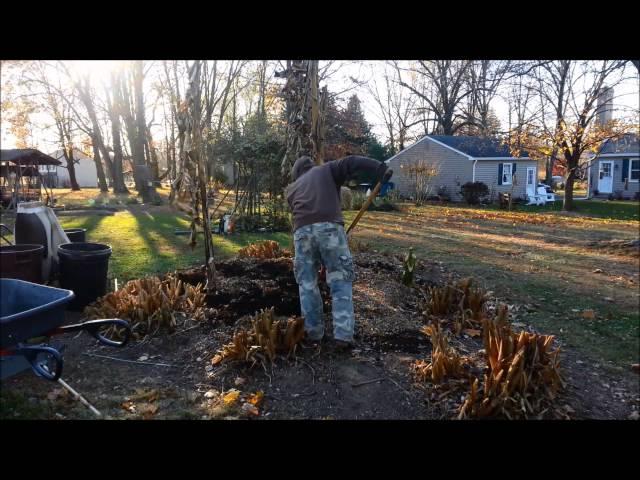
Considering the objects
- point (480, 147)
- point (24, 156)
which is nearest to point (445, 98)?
point (480, 147)

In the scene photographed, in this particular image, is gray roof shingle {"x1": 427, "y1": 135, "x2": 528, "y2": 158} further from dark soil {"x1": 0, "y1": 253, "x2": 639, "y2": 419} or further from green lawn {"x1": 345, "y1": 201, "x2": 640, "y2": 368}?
dark soil {"x1": 0, "y1": 253, "x2": 639, "y2": 419}

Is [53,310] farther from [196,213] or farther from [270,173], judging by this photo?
[270,173]

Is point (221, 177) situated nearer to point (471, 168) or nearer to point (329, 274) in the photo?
point (471, 168)

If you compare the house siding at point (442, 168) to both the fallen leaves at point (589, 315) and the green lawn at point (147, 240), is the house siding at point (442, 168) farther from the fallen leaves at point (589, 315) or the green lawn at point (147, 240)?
the fallen leaves at point (589, 315)

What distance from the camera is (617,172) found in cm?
2219

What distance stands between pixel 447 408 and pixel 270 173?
364 inches

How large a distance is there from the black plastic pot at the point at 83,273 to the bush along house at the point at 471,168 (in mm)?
18264

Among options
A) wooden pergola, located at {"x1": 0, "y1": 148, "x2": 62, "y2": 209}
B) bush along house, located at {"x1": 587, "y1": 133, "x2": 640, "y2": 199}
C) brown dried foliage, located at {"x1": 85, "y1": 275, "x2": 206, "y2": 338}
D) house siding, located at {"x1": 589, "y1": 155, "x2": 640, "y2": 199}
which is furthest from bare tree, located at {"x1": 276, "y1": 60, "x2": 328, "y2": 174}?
house siding, located at {"x1": 589, "y1": 155, "x2": 640, "y2": 199}

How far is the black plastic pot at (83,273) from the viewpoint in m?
4.94

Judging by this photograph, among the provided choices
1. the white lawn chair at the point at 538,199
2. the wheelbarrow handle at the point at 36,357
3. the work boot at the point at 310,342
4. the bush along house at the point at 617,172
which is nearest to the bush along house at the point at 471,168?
the white lawn chair at the point at 538,199

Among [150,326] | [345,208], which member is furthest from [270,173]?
[150,326]

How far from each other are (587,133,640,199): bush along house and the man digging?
67.2 feet

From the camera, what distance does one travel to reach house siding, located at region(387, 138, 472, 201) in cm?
2314

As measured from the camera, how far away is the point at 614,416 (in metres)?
3.10
